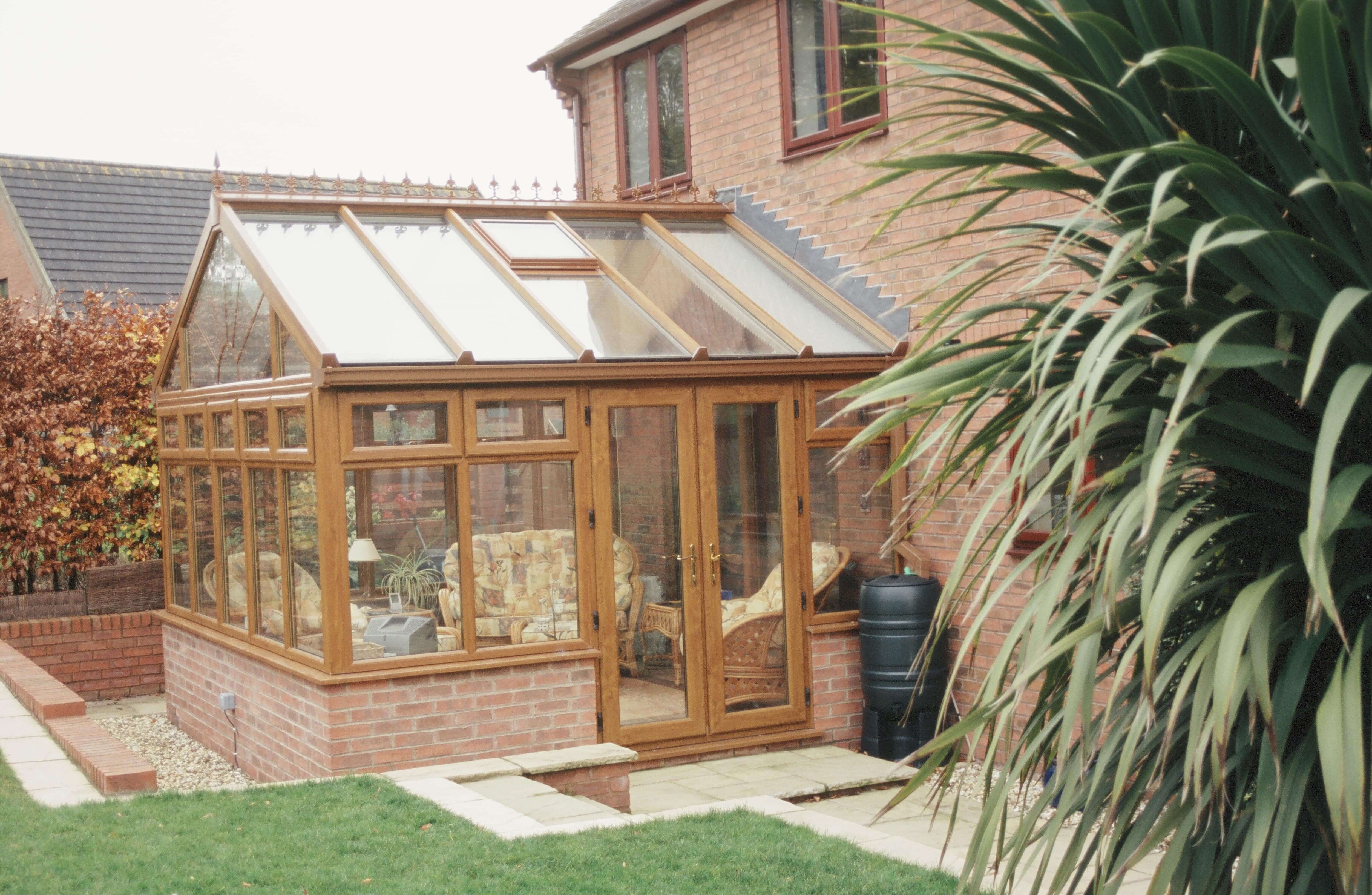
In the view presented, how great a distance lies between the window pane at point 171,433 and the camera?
10016mm

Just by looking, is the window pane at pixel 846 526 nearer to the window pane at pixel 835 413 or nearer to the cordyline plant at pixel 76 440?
the window pane at pixel 835 413

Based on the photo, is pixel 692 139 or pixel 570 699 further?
pixel 692 139

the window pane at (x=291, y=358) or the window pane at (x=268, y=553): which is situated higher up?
the window pane at (x=291, y=358)

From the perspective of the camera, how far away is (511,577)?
760 cm

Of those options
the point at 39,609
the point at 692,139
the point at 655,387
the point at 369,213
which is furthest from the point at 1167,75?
the point at 39,609

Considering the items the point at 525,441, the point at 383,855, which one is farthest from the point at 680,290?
the point at 383,855

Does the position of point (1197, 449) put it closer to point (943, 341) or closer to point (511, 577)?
point (943, 341)

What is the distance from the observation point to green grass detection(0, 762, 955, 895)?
4684mm

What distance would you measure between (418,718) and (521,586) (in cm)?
96

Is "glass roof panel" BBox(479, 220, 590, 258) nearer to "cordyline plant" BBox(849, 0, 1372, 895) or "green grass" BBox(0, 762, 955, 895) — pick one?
"green grass" BBox(0, 762, 955, 895)

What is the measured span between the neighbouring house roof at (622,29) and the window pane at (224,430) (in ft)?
15.7

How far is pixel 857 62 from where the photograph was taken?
914 centimetres

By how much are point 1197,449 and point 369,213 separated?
723 cm

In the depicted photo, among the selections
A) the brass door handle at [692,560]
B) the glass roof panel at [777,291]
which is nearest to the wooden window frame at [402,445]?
the brass door handle at [692,560]
